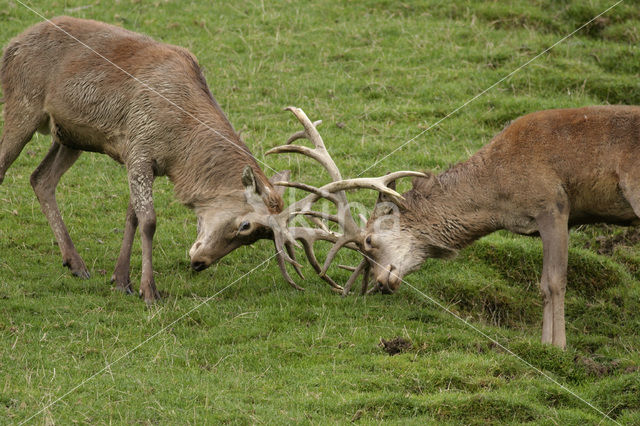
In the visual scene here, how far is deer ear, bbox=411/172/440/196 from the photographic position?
377 inches

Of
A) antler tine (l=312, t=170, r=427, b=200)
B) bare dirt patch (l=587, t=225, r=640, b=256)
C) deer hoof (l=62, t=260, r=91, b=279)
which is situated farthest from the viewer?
bare dirt patch (l=587, t=225, r=640, b=256)

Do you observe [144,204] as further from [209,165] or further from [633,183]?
[633,183]

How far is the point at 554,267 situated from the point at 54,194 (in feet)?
19.0

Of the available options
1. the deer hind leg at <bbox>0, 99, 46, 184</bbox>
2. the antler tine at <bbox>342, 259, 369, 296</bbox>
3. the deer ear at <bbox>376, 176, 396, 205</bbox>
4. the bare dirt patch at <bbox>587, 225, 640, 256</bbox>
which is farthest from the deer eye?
the deer hind leg at <bbox>0, 99, 46, 184</bbox>

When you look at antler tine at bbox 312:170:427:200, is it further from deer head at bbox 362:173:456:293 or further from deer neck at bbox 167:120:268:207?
deer neck at bbox 167:120:268:207

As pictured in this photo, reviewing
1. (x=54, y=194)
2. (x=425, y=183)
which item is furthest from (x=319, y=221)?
(x=54, y=194)

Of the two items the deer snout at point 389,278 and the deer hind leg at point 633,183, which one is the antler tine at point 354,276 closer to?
the deer snout at point 389,278

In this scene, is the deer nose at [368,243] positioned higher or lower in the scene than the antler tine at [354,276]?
higher

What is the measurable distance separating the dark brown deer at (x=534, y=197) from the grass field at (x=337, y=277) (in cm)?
53

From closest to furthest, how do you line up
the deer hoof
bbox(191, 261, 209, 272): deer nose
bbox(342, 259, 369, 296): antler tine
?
1. bbox(191, 261, 209, 272): deer nose
2. bbox(342, 259, 369, 296): antler tine
3. the deer hoof

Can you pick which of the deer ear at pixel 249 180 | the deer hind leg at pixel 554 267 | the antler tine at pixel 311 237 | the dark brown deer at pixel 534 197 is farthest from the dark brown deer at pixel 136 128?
the deer hind leg at pixel 554 267

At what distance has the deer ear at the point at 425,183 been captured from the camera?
9578 mm

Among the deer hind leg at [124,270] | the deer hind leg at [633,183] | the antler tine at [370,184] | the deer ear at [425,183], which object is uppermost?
the deer hind leg at [633,183]

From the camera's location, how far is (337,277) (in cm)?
1023
